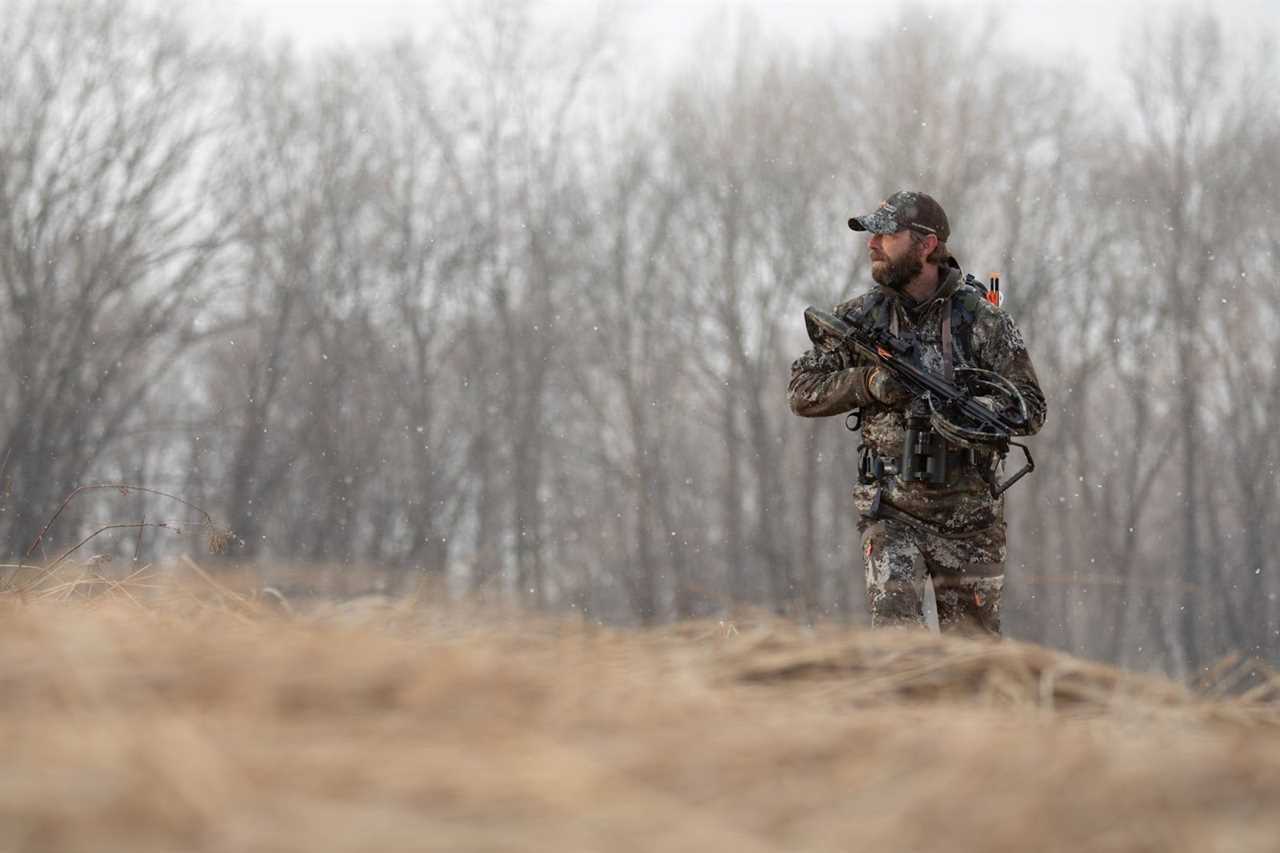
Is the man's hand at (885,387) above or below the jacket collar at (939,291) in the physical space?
below

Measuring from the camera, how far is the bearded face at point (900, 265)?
16.5ft

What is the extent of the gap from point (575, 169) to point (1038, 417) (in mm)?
24493

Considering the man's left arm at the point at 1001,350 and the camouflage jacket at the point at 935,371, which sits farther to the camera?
the man's left arm at the point at 1001,350

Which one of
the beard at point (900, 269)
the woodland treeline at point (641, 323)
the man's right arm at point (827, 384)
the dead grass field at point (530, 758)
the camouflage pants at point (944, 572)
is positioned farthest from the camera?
the woodland treeline at point (641, 323)

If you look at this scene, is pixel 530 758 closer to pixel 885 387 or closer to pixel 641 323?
pixel 885 387

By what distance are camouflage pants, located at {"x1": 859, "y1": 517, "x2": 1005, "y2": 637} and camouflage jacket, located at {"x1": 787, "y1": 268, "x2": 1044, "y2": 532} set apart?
7cm

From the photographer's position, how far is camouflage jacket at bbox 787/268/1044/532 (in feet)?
15.9

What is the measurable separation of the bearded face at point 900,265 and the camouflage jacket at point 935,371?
0.05m

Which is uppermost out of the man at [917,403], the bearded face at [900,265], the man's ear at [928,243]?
the man's ear at [928,243]

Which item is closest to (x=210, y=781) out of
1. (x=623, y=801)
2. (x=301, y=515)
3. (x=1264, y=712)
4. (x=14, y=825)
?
(x=14, y=825)

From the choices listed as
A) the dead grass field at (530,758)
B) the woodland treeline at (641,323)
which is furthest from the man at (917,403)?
the woodland treeline at (641,323)

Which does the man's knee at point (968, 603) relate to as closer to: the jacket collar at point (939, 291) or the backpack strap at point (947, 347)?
the backpack strap at point (947, 347)

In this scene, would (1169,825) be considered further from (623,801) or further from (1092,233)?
(1092,233)

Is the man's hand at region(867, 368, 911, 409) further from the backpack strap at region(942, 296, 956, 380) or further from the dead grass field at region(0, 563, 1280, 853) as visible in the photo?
the dead grass field at region(0, 563, 1280, 853)
